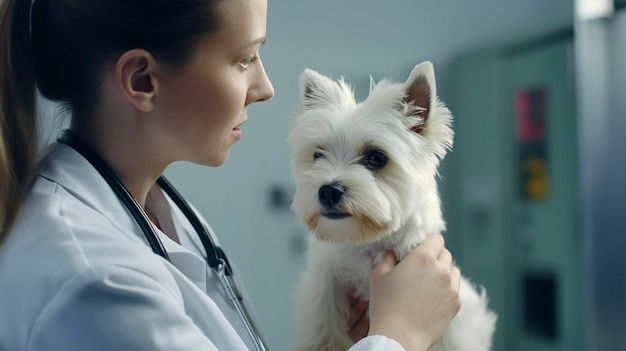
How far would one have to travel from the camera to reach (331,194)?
1087 millimetres

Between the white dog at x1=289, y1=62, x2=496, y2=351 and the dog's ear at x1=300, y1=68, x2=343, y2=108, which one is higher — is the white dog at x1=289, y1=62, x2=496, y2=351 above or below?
below

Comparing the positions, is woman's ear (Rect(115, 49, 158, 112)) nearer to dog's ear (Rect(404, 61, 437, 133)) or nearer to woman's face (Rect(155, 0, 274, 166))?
woman's face (Rect(155, 0, 274, 166))

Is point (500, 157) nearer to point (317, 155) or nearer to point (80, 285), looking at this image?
point (317, 155)

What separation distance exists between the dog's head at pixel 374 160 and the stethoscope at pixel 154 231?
0.57 ft

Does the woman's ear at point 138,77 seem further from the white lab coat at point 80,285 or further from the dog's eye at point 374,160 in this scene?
the dog's eye at point 374,160

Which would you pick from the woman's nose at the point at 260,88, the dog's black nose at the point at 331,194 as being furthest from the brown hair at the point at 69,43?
the dog's black nose at the point at 331,194

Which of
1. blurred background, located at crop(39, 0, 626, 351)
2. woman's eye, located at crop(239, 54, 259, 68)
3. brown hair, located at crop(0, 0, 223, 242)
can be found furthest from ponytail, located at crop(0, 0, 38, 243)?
blurred background, located at crop(39, 0, 626, 351)

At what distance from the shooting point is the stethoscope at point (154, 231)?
0.89 m

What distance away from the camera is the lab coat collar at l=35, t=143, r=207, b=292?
2.70 ft

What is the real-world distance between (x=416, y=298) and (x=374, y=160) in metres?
0.30

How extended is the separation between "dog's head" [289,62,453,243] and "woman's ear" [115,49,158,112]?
0.35 metres

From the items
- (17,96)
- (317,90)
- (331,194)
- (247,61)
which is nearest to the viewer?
→ (17,96)

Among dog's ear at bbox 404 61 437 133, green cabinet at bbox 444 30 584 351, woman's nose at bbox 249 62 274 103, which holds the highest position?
woman's nose at bbox 249 62 274 103

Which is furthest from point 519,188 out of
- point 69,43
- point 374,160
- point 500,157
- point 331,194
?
point 69,43
